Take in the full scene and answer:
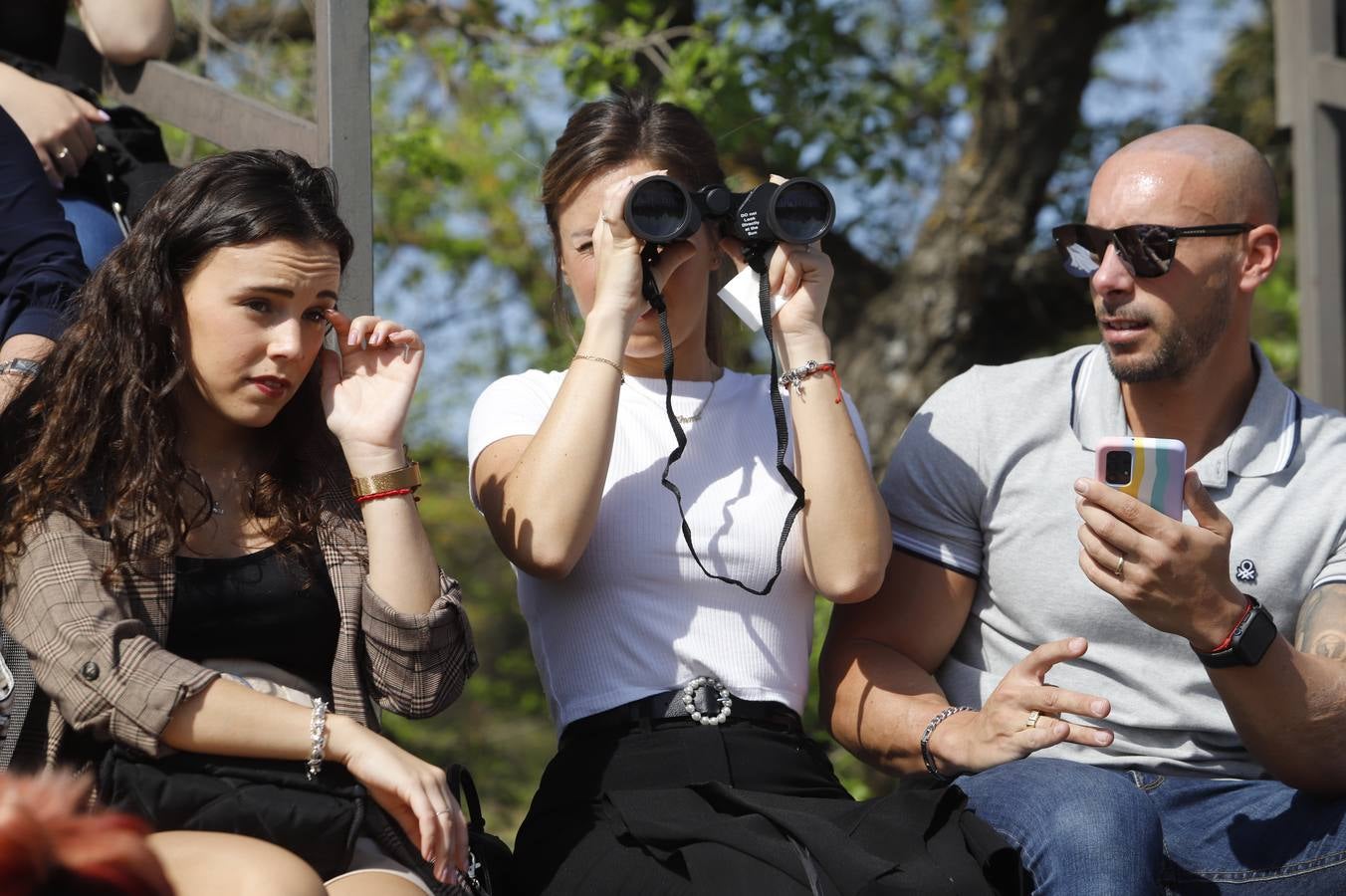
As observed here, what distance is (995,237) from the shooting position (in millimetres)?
7102

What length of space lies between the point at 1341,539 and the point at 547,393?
1460 mm

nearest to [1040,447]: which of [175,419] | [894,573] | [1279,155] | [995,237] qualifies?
[894,573]

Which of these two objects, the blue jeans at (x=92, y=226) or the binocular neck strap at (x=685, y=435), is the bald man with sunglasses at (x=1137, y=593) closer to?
the binocular neck strap at (x=685, y=435)

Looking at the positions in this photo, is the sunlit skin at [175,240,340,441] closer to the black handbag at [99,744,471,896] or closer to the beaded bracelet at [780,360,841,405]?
the black handbag at [99,744,471,896]

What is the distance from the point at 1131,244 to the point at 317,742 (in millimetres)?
1811

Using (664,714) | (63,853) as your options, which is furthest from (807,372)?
(63,853)

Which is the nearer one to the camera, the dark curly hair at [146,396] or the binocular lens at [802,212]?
the dark curly hair at [146,396]

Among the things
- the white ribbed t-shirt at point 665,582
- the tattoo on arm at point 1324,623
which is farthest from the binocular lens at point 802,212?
the tattoo on arm at point 1324,623

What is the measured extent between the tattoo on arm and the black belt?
0.95m

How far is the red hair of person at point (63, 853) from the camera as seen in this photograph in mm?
1111

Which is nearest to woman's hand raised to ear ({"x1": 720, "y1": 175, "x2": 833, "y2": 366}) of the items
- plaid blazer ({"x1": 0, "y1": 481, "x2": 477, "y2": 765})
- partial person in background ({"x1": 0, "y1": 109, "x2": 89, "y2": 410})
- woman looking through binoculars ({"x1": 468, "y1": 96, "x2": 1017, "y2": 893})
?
woman looking through binoculars ({"x1": 468, "y1": 96, "x2": 1017, "y2": 893})

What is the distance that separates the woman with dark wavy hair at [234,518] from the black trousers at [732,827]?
0.28 metres

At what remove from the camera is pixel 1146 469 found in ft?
7.89

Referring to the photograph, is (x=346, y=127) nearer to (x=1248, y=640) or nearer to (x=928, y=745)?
(x=928, y=745)
